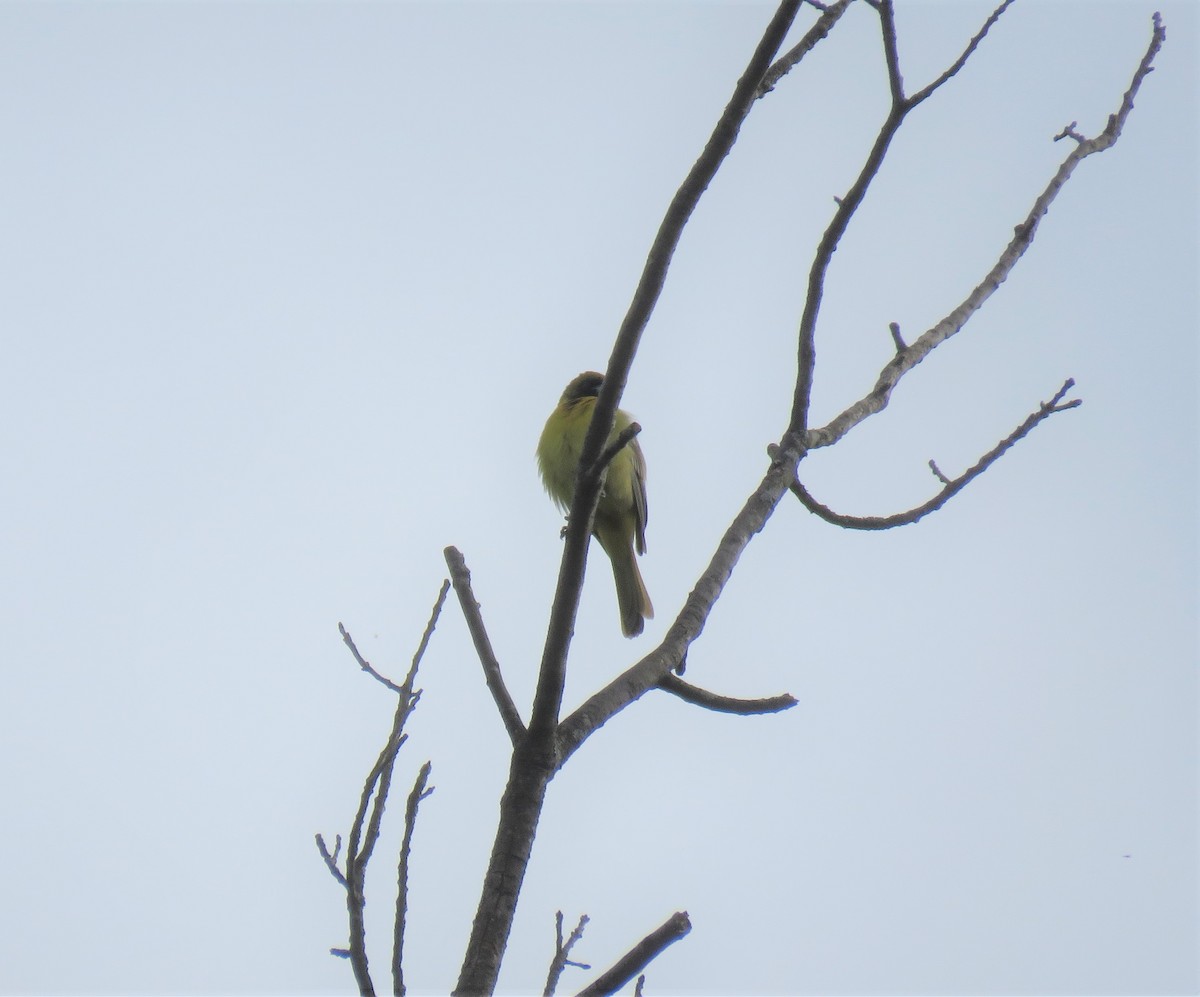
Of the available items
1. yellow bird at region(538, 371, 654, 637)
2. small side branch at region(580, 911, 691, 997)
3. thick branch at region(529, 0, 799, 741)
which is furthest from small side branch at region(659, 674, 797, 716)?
yellow bird at region(538, 371, 654, 637)

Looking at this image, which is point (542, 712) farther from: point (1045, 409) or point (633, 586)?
point (633, 586)

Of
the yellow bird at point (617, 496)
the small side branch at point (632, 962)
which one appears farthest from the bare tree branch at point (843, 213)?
A: the yellow bird at point (617, 496)

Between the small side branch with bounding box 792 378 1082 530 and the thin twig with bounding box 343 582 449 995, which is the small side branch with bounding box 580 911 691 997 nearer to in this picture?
the thin twig with bounding box 343 582 449 995

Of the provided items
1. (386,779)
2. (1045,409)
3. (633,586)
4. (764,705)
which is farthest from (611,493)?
(386,779)

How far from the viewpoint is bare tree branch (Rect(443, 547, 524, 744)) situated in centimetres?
222

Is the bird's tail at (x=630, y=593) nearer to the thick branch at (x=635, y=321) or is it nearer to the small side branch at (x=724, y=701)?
the small side branch at (x=724, y=701)

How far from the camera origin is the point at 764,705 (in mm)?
2535

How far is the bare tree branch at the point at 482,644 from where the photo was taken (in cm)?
222

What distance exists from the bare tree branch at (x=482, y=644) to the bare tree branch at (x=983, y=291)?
992 mm

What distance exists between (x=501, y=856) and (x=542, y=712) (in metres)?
0.26

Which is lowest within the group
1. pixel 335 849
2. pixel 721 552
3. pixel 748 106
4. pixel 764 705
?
pixel 335 849

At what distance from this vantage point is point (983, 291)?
10.8 ft

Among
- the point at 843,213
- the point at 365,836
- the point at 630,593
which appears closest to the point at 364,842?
the point at 365,836

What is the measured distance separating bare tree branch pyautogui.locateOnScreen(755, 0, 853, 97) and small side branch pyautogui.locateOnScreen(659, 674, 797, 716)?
46.5 inches
